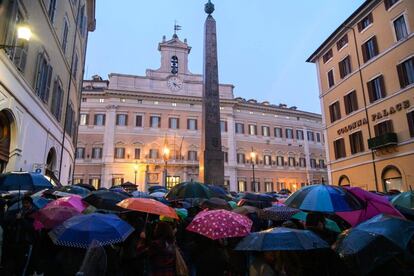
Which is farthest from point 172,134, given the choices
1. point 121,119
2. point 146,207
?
point 146,207

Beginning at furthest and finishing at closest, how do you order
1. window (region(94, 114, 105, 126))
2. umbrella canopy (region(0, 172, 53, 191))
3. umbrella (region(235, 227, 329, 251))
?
1. window (region(94, 114, 105, 126))
2. umbrella canopy (region(0, 172, 53, 191))
3. umbrella (region(235, 227, 329, 251))

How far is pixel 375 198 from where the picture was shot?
425 centimetres

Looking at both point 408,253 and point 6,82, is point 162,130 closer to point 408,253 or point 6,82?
point 6,82

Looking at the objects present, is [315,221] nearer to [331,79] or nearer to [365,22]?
[365,22]

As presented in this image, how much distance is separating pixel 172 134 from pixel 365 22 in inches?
911

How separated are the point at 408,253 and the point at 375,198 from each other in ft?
6.10

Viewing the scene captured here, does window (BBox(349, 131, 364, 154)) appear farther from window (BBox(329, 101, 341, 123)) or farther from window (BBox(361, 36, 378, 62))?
window (BBox(361, 36, 378, 62))

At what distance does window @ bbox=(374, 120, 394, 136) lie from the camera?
18375 millimetres

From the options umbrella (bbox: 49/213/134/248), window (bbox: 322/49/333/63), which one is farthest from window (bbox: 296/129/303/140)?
umbrella (bbox: 49/213/134/248)

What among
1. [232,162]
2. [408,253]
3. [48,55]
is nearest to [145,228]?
[408,253]

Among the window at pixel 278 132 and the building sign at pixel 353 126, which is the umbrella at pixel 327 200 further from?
the window at pixel 278 132

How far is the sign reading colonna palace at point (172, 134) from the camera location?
115ft

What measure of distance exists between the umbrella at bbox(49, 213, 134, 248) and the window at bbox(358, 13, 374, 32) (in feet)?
73.5

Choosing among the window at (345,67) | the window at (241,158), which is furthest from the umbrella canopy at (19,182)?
the window at (241,158)
